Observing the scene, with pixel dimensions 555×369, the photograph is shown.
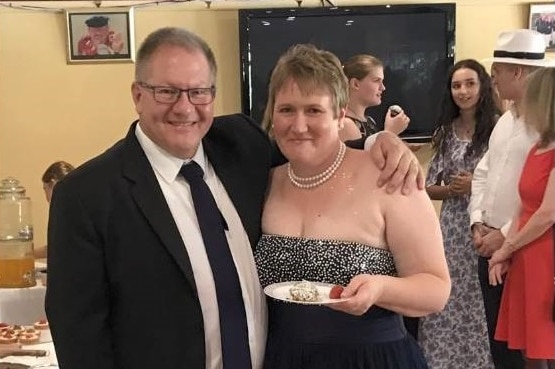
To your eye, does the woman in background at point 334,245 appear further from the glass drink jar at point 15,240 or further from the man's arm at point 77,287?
the glass drink jar at point 15,240

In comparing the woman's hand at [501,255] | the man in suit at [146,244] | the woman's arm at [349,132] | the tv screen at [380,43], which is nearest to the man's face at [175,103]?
the man in suit at [146,244]

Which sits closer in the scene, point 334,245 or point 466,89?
point 334,245

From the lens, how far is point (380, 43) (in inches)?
157

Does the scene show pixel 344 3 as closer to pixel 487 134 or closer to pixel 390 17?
pixel 390 17

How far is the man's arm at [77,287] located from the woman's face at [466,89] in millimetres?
2347

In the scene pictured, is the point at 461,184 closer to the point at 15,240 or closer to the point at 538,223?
the point at 538,223

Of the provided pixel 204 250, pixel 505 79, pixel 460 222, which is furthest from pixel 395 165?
pixel 460 222

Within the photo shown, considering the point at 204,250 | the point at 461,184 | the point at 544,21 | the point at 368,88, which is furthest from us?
the point at 544,21

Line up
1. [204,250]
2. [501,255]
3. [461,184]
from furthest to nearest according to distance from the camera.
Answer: [461,184], [501,255], [204,250]

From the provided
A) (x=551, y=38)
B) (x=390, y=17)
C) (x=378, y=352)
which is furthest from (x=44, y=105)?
(x=378, y=352)

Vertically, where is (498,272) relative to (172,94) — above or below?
below

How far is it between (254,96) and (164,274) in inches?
102

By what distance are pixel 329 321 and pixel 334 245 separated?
0.49 ft

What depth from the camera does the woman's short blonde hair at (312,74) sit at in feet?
5.07
